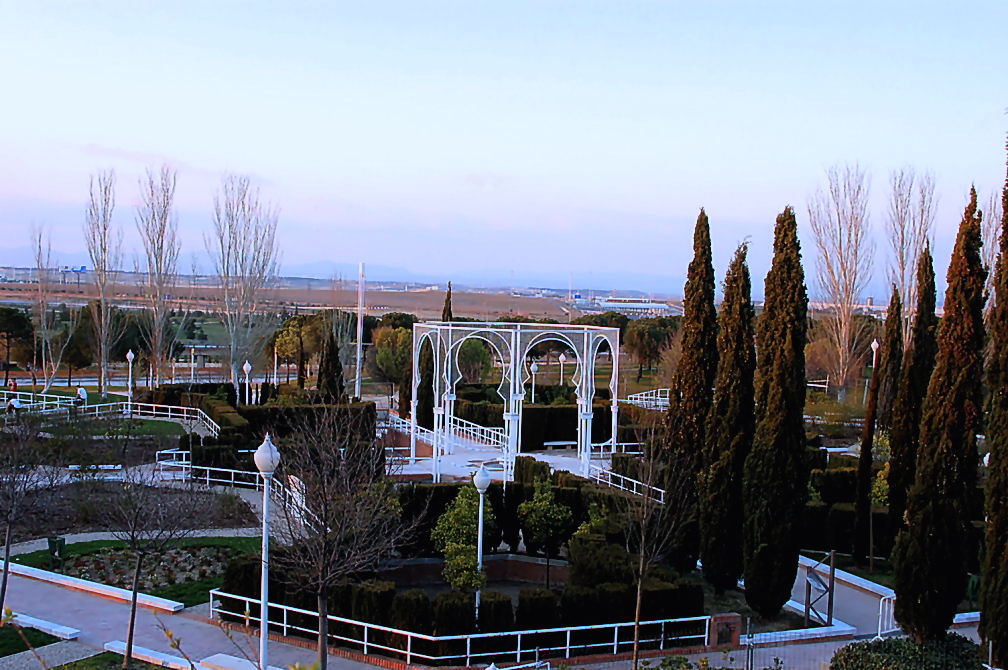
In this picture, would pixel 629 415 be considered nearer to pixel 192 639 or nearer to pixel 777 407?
pixel 777 407

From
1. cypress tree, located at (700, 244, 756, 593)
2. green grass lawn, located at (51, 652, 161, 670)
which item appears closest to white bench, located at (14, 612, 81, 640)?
green grass lawn, located at (51, 652, 161, 670)

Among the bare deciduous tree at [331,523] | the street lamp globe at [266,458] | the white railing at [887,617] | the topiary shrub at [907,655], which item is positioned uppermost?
the street lamp globe at [266,458]

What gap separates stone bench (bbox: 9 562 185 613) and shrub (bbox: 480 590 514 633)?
16.9 feet

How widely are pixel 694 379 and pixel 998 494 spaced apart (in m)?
6.26

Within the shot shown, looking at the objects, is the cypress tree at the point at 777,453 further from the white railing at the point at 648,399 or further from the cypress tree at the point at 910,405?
the white railing at the point at 648,399

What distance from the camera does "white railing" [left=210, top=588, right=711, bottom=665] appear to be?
12.2 metres

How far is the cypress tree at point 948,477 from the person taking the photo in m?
12.7

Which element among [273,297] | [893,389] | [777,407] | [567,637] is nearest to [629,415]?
[893,389]

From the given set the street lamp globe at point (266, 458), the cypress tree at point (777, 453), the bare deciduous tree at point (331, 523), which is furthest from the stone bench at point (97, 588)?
the cypress tree at point (777, 453)

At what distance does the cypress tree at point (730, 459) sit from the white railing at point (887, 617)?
2435mm

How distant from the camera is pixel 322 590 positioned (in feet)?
35.9

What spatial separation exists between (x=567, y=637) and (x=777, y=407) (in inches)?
215

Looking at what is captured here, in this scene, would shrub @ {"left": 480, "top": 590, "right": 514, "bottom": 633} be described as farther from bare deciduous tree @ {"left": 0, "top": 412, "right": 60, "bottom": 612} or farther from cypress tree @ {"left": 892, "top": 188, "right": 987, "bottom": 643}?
bare deciduous tree @ {"left": 0, "top": 412, "right": 60, "bottom": 612}

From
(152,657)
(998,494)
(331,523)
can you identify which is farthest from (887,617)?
(152,657)
